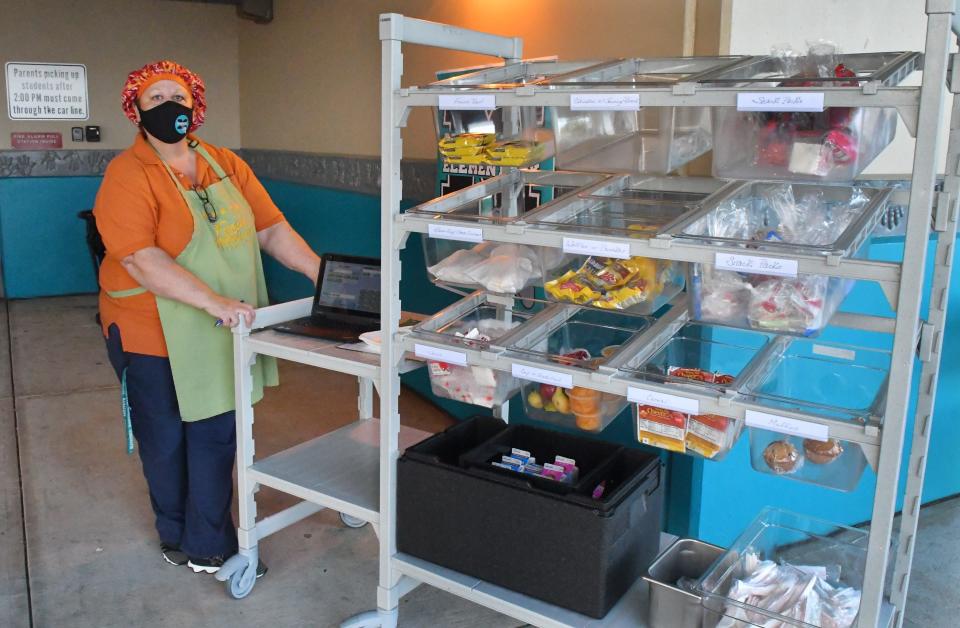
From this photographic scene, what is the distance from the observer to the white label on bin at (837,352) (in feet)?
7.56

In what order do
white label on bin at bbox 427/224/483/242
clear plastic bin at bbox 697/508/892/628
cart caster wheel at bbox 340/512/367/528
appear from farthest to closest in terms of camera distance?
cart caster wheel at bbox 340/512/367/528
white label on bin at bbox 427/224/483/242
clear plastic bin at bbox 697/508/892/628

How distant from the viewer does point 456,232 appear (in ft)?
7.00

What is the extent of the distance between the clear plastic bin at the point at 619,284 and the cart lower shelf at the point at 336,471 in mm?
903

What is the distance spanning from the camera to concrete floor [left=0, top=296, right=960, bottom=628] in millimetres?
2760

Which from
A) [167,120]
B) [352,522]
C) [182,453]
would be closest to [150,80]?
[167,120]

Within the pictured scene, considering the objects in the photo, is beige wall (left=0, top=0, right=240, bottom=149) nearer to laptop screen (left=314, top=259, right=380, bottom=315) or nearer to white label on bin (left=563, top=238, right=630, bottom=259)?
laptop screen (left=314, top=259, right=380, bottom=315)

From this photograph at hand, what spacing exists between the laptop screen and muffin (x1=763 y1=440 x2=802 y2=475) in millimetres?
1336

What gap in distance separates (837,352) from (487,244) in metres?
1.00

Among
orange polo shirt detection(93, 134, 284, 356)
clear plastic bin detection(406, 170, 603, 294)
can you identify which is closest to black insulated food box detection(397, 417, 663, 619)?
clear plastic bin detection(406, 170, 603, 294)

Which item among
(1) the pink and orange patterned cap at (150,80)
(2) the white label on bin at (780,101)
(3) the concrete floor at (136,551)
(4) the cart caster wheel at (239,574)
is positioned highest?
(1) the pink and orange patterned cap at (150,80)

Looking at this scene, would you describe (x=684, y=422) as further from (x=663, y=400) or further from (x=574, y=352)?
(x=574, y=352)

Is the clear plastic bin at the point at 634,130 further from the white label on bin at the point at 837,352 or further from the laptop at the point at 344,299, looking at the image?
the laptop at the point at 344,299

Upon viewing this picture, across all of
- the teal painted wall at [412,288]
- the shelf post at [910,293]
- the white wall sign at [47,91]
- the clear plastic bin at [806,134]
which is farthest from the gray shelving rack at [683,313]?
the white wall sign at [47,91]

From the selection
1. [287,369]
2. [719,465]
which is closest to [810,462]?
[719,465]
